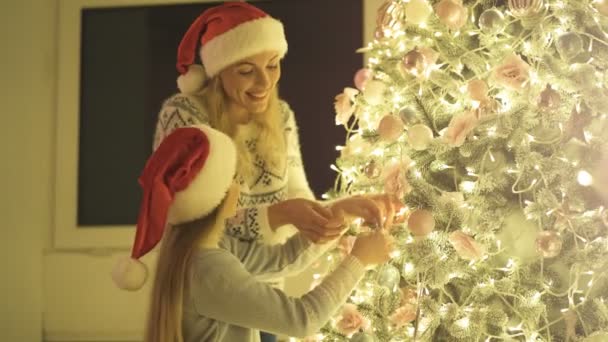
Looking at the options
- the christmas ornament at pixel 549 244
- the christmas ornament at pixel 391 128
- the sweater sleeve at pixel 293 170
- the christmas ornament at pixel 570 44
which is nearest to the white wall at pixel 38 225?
the sweater sleeve at pixel 293 170

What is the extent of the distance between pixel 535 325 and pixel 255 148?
732 mm

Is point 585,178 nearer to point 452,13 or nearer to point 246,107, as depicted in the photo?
point 452,13

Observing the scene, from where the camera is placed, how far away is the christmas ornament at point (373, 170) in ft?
4.91

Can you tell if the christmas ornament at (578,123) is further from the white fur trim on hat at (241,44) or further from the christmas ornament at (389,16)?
the white fur trim on hat at (241,44)

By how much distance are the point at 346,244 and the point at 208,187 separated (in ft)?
1.18

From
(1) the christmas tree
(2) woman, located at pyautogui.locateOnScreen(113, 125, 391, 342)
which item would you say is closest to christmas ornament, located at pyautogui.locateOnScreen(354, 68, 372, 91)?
(1) the christmas tree

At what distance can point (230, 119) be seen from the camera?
65.4 inches

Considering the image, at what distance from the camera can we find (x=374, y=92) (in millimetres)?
A: 1501

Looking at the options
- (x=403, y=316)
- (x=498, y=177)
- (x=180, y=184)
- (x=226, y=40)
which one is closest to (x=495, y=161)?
(x=498, y=177)

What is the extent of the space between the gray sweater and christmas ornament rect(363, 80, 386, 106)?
0.34 m

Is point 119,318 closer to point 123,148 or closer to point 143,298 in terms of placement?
point 143,298

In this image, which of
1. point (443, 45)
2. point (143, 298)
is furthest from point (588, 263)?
point (143, 298)

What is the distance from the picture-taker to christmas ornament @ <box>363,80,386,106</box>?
150cm

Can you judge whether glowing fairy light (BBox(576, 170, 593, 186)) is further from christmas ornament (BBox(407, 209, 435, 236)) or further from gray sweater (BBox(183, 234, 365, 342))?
gray sweater (BBox(183, 234, 365, 342))
